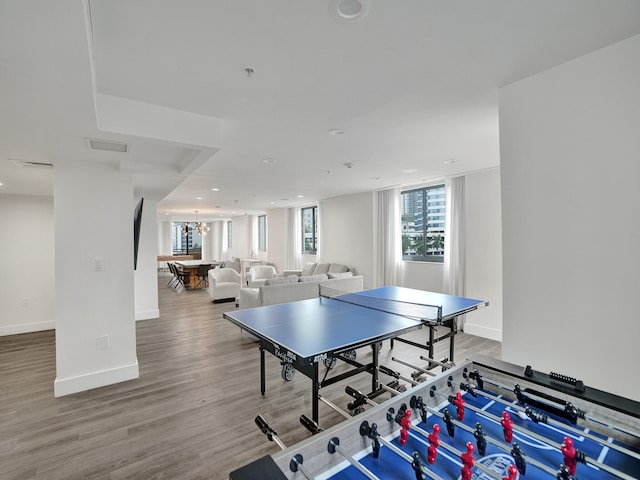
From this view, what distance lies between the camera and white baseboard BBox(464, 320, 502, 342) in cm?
457

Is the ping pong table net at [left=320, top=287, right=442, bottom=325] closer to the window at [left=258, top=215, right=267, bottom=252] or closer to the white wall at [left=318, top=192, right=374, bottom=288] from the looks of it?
the white wall at [left=318, top=192, right=374, bottom=288]

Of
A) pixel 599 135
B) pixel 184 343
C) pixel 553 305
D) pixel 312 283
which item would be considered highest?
pixel 599 135

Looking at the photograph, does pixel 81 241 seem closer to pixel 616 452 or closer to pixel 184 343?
pixel 184 343

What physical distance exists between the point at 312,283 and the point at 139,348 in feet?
8.99

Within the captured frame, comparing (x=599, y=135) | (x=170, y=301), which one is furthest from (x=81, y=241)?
(x=170, y=301)

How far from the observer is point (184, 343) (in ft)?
14.5

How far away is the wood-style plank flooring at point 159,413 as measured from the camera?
2041 mm

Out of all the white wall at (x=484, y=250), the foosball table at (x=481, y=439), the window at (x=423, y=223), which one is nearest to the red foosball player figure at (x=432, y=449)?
the foosball table at (x=481, y=439)

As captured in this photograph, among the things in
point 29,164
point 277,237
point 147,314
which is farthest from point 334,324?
point 277,237

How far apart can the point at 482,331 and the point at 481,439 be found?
4.42 m

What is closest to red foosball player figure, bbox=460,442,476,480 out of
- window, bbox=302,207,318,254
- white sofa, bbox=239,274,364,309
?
white sofa, bbox=239,274,364,309

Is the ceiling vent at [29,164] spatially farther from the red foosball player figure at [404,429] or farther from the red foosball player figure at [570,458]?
the red foosball player figure at [570,458]

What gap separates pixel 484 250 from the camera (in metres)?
4.70

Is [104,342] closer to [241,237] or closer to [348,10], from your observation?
[348,10]
